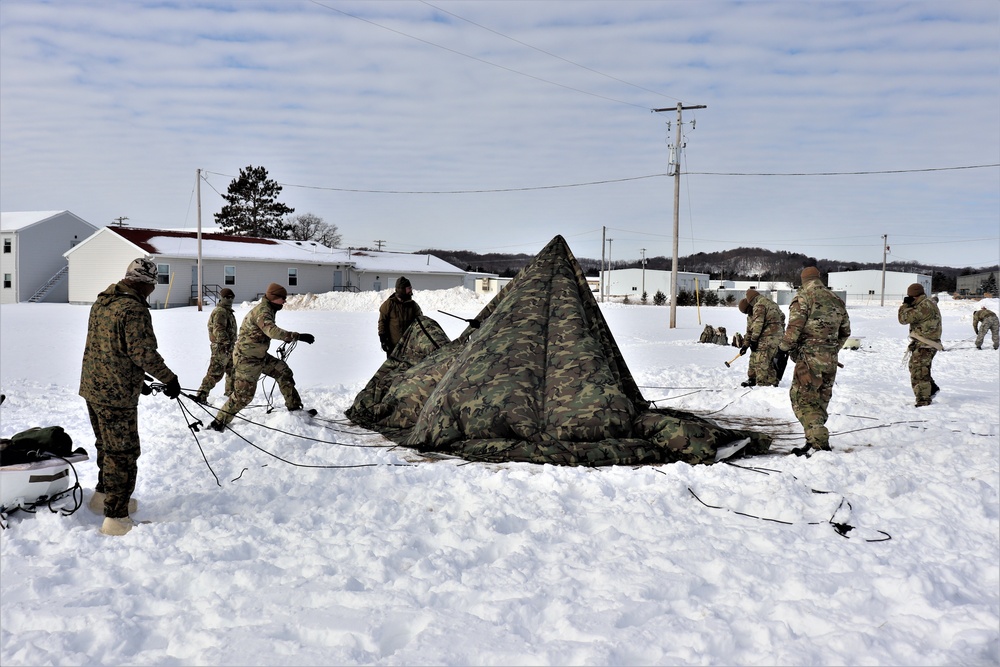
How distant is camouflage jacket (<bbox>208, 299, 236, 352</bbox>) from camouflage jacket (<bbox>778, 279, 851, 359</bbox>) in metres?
6.64

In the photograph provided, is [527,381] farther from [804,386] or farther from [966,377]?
[966,377]

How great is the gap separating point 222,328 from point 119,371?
4.82m

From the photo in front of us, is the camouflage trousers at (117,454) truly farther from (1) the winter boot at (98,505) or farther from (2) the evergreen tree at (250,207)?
(2) the evergreen tree at (250,207)

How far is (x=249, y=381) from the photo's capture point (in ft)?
25.6

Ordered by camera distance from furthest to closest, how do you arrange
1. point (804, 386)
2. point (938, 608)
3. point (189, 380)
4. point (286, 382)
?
point (189, 380) → point (286, 382) → point (804, 386) → point (938, 608)

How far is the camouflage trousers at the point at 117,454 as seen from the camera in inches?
181

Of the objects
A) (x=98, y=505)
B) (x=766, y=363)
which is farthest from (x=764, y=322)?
(x=98, y=505)

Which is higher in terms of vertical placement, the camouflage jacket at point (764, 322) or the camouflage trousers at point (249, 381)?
the camouflage jacket at point (764, 322)

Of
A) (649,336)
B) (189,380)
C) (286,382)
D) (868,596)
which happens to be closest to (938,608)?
(868,596)

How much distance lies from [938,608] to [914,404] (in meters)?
7.00

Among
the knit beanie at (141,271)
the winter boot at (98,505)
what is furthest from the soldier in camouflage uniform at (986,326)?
the winter boot at (98,505)

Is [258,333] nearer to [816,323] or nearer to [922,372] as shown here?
[816,323]

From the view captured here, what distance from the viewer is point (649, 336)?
22438mm

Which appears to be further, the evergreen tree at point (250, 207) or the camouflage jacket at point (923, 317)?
the evergreen tree at point (250, 207)
